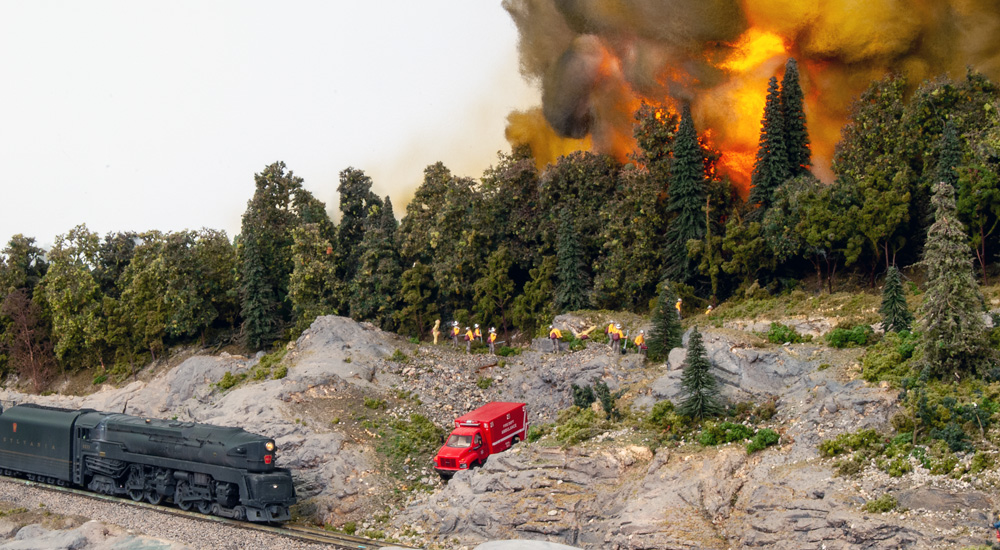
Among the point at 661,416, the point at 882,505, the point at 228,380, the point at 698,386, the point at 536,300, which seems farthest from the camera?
the point at 536,300

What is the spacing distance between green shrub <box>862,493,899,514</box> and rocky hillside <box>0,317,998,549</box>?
0.15 metres

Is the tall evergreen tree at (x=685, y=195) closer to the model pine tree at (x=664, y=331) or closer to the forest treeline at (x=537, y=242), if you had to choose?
the forest treeline at (x=537, y=242)

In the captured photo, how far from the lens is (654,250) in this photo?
45812mm

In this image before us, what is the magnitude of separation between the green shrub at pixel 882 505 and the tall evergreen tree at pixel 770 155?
75.6 feet

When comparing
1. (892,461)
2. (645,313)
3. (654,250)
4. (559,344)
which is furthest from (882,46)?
(892,461)

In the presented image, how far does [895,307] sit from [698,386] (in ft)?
26.8

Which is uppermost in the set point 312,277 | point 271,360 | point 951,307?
point 312,277

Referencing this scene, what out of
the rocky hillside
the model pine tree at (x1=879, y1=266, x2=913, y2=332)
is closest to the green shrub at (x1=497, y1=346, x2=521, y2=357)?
the rocky hillside

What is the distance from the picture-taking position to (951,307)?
82.8 ft

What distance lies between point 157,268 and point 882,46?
4434 centimetres

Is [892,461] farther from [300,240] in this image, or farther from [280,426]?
[300,240]

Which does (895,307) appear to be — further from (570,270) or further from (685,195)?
(570,270)

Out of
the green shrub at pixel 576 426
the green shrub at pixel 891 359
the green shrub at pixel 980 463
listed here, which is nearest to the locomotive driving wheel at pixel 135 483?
the green shrub at pixel 576 426

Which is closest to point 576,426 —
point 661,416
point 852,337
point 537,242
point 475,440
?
point 661,416
